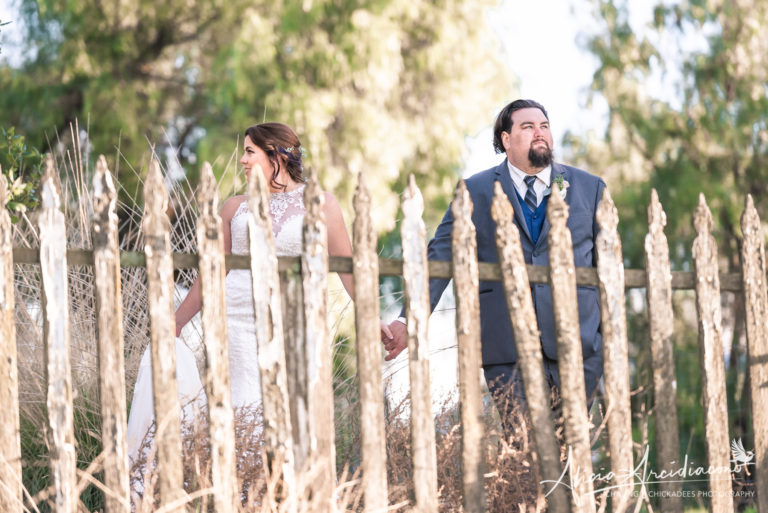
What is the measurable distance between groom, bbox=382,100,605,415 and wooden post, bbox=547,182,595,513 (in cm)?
38

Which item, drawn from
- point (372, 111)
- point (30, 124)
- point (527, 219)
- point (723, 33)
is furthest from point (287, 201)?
point (723, 33)

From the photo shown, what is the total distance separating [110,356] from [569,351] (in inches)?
60.4

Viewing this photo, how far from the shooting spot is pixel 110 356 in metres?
2.80

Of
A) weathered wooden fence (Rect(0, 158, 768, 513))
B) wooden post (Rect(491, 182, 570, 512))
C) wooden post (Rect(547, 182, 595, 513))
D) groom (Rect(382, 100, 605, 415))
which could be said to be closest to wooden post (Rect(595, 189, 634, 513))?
weathered wooden fence (Rect(0, 158, 768, 513))

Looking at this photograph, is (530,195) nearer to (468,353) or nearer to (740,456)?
(468,353)

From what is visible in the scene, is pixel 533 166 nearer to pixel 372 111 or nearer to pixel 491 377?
pixel 491 377

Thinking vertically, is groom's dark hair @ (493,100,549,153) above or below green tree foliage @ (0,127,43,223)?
above

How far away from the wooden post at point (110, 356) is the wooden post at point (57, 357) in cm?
10

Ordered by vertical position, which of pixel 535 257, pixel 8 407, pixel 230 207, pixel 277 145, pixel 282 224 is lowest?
pixel 8 407

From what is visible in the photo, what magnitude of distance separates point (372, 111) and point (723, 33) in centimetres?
369

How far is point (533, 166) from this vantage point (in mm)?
3883

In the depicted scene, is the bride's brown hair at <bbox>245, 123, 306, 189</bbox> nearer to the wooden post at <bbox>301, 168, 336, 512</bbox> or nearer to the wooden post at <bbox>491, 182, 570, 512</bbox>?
the wooden post at <bbox>301, 168, 336, 512</bbox>

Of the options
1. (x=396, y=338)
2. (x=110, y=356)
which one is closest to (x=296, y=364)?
(x=110, y=356)

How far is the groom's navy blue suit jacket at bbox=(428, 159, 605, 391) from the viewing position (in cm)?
369
